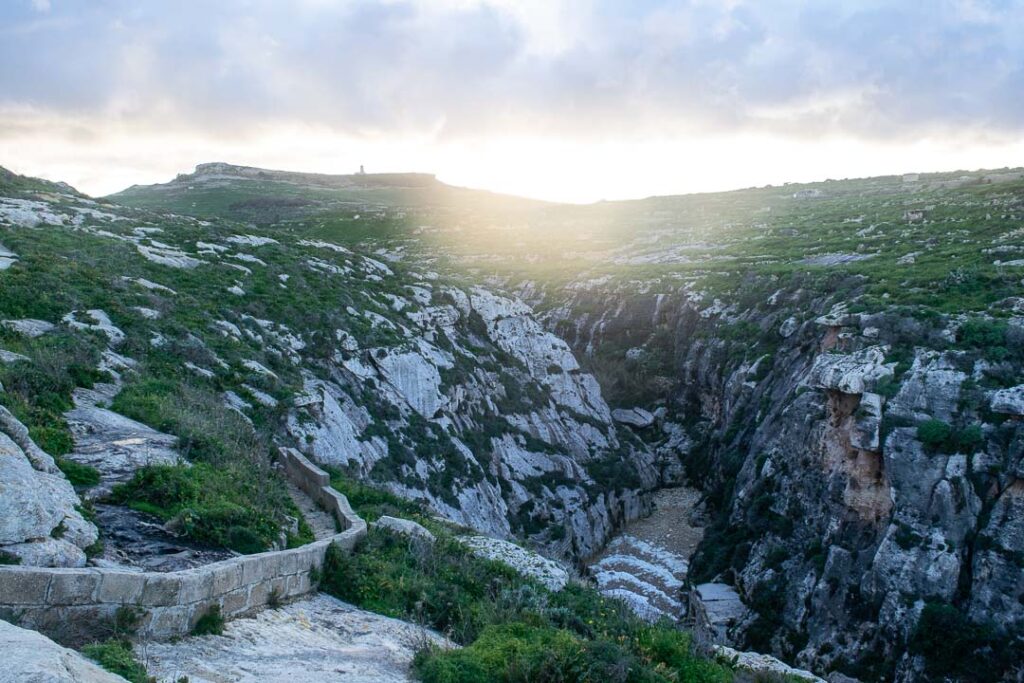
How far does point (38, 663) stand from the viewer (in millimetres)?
5383

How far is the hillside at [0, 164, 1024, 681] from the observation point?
56.3 feet

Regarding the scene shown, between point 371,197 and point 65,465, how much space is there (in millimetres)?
106772

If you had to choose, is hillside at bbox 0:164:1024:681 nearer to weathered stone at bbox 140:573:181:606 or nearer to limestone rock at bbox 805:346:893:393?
limestone rock at bbox 805:346:893:393

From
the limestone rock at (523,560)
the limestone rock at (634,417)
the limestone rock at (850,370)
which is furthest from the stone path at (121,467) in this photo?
the limestone rock at (634,417)

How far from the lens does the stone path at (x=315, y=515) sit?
14488 millimetres

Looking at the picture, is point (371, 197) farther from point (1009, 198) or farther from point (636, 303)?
point (1009, 198)

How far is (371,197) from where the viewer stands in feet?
374

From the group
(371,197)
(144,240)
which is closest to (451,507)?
(144,240)

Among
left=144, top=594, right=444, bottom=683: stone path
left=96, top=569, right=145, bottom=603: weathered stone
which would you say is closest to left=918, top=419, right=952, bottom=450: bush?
left=144, top=594, right=444, bottom=683: stone path

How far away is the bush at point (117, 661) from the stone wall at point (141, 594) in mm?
620

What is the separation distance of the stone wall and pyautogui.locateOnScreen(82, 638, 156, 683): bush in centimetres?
62

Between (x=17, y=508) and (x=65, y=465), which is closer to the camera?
(x=17, y=508)

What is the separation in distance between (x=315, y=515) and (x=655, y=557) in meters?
17.0

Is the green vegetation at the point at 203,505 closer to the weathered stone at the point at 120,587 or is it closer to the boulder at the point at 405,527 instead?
the boulder at the point at 405,527
